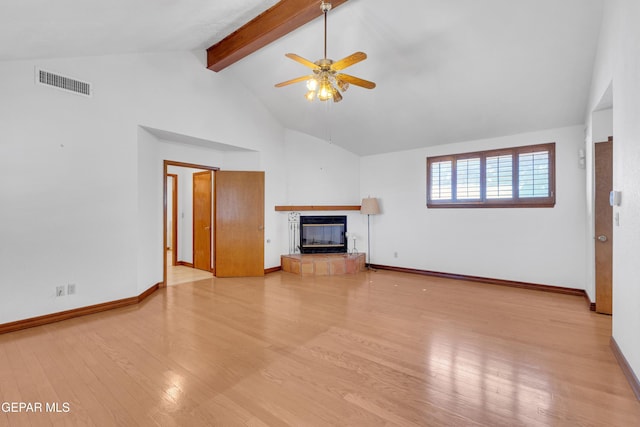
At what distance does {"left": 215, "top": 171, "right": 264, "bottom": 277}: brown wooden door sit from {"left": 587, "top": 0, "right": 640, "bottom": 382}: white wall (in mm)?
4823

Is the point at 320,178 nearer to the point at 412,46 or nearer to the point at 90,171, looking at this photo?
the point at 412,46

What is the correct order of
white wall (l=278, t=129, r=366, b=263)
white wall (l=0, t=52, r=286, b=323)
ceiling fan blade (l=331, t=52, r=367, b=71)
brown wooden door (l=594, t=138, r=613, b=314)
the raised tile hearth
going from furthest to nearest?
white wall (l=278, t=129, r=366, b=263) → the raised tile hearth → brown wooden door (l=594, t=138, r=613, b=314) → white wall (l=0, t=52, r=286, b=323) → ceiling fan blade (l=331, t=52, r=367, b=71)

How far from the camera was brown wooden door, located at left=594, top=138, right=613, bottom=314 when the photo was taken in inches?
133

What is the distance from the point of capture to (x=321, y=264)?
18.6 feet

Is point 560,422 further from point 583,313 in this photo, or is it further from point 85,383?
point 85,383

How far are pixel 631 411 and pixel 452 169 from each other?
418 cm

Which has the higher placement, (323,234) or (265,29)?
(265,29)

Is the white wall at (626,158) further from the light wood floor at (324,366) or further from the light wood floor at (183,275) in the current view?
the light wood floor at (183,275)

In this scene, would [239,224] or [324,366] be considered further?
[239,224]

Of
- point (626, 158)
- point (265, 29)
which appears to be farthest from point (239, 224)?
point (626, 158)

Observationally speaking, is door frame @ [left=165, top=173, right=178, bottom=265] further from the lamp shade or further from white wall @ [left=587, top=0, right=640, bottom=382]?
white wall @ [left=587, top=0, right=640, bottom=382]

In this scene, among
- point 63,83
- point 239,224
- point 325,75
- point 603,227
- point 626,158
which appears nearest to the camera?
point 626,158

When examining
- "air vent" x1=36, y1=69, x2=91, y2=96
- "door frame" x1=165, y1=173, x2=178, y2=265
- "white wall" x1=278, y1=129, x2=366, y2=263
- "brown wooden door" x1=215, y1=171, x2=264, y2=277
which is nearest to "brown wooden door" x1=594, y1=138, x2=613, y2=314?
"white wall" x1=278, y1=129, x2=366, y2=263

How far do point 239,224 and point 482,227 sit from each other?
4351mm
